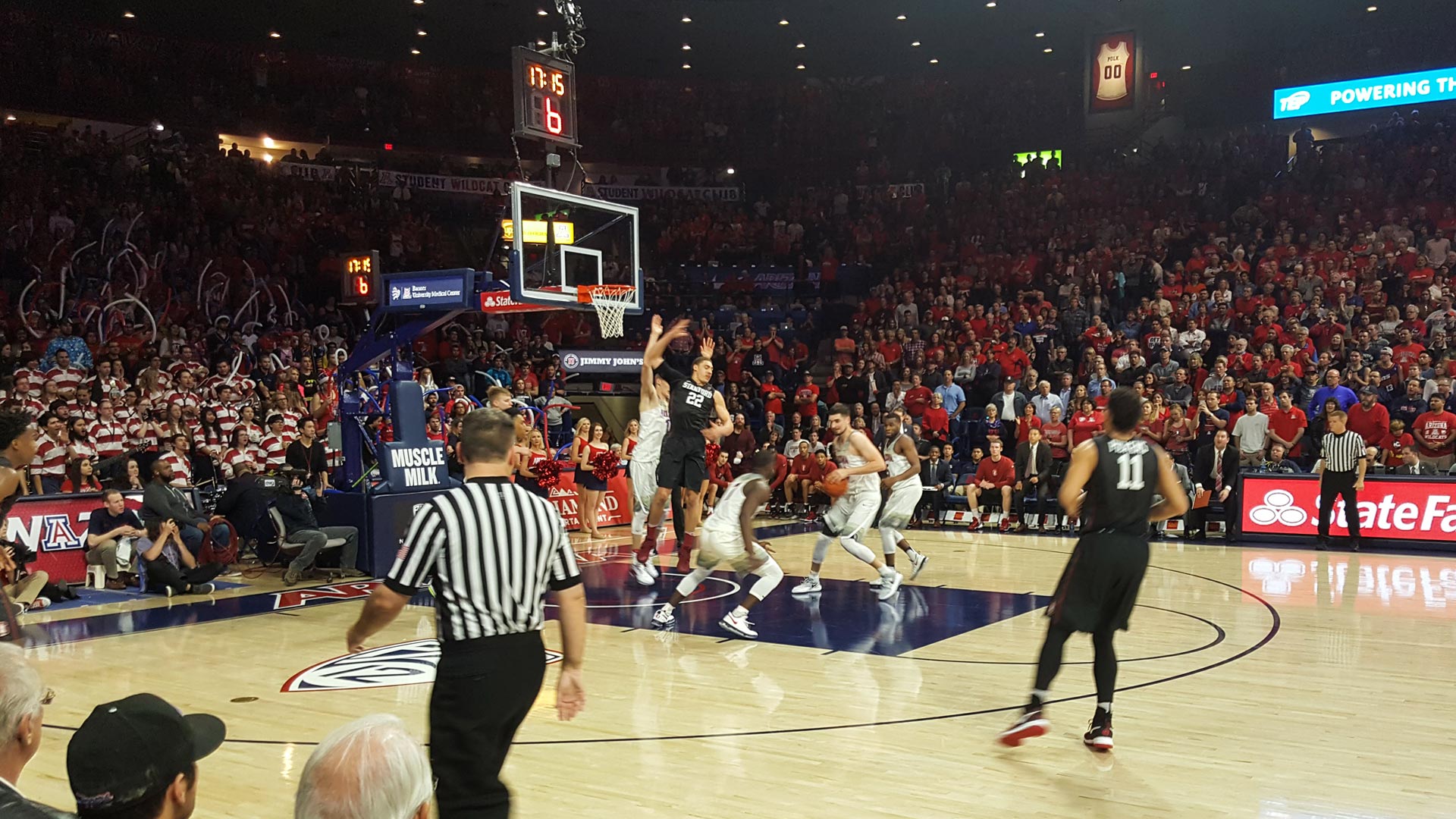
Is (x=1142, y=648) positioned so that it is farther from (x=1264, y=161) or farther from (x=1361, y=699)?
(x=1264, y=161)

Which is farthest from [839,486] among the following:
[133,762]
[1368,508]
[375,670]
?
[1368,508]

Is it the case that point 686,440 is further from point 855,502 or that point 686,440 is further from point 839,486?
point 855,502

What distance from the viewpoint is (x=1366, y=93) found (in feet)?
81.3

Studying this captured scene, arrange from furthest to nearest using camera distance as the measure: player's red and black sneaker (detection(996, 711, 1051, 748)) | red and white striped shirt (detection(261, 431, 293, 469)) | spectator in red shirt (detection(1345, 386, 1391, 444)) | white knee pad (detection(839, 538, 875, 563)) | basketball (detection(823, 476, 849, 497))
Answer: spectator in red shirt (detection(1345, 386, 1391, 444)) → red and white striped shirt (detection(261, 431, 293, 469)) → white knee pad (detection(839, 538, 875, 563)) → basketball (detection(823, 476, 849, 497)) → player's red and black sneaker (detection(996, 711, 1051, 748))

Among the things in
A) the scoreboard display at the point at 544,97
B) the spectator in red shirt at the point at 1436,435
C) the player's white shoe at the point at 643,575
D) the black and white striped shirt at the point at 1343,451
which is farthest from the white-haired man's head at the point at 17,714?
the spectator in red shirt at the point at 1436,435

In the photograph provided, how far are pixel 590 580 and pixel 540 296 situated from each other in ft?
12.2

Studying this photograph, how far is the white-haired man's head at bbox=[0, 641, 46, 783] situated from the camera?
2463mm

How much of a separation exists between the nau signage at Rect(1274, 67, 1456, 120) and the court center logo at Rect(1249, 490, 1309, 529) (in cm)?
1353

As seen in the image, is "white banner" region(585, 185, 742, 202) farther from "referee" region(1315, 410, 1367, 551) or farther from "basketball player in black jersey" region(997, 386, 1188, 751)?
"basketball player in black jersey" region(997, 386, 1188, 751)

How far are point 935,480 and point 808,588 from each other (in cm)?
775

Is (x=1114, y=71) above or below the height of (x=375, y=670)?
above

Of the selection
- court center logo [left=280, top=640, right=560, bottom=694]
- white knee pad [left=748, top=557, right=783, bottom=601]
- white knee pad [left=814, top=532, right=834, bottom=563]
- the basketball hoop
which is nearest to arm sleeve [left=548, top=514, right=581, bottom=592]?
court center logo [left=280, top=640, right=560, bottom=694]

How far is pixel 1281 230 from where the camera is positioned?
21297 millimetres

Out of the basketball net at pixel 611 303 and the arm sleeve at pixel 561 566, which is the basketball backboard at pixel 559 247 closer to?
the basketball net at pixel 611 303
